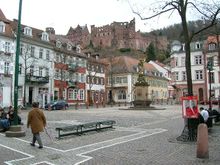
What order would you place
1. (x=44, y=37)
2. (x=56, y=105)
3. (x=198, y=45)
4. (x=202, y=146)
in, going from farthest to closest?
(x=198, y=45)
(x=44, y=37)
(x=56, y=105)
(x=202, y=146)

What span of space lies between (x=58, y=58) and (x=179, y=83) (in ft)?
86.5

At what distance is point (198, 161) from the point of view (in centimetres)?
1084

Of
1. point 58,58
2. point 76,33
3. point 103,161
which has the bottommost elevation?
point 103,161

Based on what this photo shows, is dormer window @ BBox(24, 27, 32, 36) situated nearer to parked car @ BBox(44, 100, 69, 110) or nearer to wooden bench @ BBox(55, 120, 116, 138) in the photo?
parked car @ BBox(44, 100, 69, 110)

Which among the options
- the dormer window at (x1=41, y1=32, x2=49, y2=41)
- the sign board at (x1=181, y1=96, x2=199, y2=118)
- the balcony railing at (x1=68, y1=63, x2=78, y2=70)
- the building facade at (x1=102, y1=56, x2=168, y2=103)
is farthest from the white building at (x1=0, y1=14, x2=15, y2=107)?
the sign board at (x1=181, y1=96, x2=199, y2=118)

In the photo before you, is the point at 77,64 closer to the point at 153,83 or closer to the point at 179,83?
the point at 179,83

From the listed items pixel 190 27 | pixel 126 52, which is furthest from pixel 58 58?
pixel 126 52

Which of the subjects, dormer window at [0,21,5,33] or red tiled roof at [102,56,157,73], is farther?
red tiled roof at [102,56,157,73]

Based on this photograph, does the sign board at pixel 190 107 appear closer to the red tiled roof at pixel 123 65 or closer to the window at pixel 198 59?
the window at pixel 198 59

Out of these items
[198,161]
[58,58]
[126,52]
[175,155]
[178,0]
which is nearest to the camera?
[198,161]

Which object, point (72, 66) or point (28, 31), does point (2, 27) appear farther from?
point (72, 66)

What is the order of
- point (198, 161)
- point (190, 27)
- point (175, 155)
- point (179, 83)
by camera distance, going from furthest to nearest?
point (179, 83)
point (190, 27)
point (175, 155)
point (198, 161)

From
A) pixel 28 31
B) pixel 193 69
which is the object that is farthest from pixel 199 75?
pixel 28 31

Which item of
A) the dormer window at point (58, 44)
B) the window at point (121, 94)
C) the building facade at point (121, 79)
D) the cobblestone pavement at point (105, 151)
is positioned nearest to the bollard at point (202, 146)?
the cobblestone pavement at point (105, 151)
